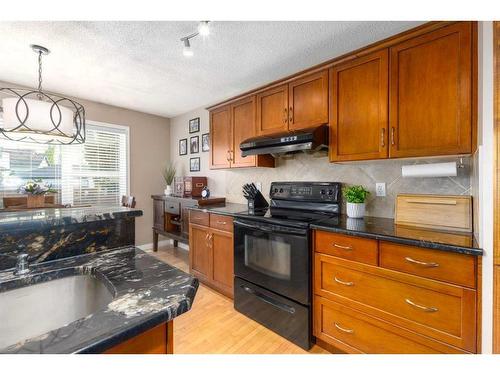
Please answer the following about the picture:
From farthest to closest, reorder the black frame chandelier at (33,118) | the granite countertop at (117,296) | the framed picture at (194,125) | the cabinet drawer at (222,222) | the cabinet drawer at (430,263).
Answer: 1. the framed picture at (194,125)
2. the cabinet drawer at (222,222)
3. the black frame chandelier at (33,118)
4. the cabinet drawer at (430,263)
5. the granite countertop at (117,296)

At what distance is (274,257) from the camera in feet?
6.22

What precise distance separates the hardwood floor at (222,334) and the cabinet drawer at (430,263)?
35.5 inches

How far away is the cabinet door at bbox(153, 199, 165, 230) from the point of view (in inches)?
149

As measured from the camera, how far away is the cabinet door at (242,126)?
8.36 feet

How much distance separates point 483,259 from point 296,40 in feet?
6.23

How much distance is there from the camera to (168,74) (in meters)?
2.57

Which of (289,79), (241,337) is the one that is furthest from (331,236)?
(289,79)

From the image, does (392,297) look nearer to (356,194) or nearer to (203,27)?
(356,194)

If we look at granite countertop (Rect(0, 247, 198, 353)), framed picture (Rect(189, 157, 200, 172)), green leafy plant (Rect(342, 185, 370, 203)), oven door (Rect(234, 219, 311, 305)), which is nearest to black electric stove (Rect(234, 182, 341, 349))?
oven door (Rect(234, 219, 311, 305))

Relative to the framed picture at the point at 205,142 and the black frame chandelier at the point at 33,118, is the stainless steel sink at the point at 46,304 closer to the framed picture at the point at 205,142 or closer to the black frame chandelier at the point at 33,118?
the black frame chandelier at the point at 33,118

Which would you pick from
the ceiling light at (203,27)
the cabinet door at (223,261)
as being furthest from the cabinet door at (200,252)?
the ceiling light at (203,27)

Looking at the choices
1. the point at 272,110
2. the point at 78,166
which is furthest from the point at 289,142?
the point at 78,166

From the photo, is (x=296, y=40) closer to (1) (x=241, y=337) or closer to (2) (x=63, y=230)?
(2) (x=63, y=230)

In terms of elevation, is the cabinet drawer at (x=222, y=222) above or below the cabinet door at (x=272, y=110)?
below
